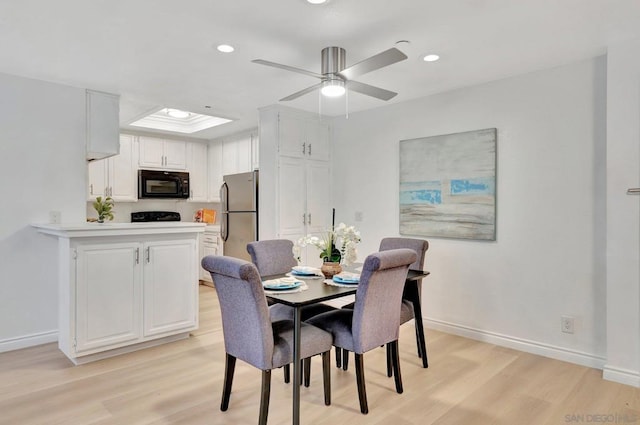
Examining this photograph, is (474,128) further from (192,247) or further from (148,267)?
(148,267)

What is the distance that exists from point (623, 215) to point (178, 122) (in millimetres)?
5281

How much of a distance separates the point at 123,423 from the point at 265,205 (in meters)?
2.62

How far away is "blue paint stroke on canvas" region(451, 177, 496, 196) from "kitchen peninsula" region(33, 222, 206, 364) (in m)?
2.40

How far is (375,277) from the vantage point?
2189 millimetres

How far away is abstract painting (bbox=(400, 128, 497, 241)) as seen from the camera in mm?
3473

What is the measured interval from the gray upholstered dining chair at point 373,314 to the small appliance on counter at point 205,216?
4.14 metres

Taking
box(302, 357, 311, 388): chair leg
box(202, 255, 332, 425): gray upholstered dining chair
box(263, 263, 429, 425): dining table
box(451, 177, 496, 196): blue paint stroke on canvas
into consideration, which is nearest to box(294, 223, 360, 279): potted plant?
box(263, 263, 429, 425): dining table

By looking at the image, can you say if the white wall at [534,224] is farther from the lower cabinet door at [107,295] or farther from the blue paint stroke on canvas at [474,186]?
the lower cabinet door at [107,295]

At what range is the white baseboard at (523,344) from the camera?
9.70 feet

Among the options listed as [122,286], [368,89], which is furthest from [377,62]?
[122,286]

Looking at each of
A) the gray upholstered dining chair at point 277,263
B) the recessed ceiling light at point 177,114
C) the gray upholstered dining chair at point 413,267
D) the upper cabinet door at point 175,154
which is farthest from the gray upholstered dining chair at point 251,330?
the upper cabinet door at point 175,154

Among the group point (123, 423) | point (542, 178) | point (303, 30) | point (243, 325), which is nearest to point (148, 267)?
point (123, 423)

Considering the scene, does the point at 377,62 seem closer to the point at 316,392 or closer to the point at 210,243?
the point at 316,392

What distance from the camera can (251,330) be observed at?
2.03 meters
